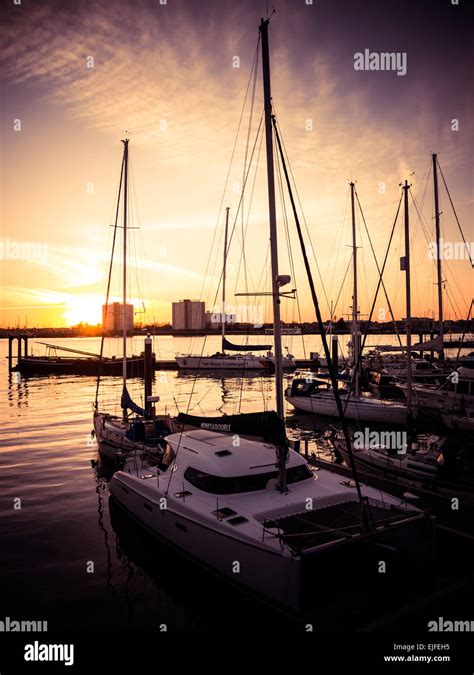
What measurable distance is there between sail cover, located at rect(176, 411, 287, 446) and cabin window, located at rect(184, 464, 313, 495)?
0.94m

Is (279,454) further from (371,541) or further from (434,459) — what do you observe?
(434,459)

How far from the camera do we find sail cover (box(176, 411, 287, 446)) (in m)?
9.95

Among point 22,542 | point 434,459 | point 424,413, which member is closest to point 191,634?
point 22,542

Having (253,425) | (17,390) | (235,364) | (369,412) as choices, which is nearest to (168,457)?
(253,425)

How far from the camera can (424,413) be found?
26.8 metres

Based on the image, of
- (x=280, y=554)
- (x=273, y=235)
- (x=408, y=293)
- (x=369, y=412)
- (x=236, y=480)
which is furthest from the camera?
(x=369, y=412)

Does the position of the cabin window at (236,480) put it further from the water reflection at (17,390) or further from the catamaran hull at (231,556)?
the water reflection at (17,390)

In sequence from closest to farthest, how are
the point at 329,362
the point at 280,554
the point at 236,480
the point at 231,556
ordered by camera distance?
the point at 280,554, the point at 231,556, the point at 329,362, the point at 236,480

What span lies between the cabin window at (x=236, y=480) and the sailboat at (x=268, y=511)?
0.02m

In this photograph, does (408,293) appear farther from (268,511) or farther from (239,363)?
(239,363)

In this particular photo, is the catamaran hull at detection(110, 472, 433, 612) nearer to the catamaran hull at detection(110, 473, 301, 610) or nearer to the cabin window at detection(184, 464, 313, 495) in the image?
the catamaran hull at detection(110, 473, 301, 610)

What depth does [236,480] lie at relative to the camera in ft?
32.4

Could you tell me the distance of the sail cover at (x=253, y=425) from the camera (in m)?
9.95

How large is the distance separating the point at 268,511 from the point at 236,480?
118 centimetres
